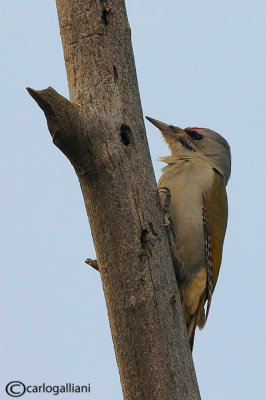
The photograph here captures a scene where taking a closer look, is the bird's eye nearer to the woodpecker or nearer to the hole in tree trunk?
the woodpecker

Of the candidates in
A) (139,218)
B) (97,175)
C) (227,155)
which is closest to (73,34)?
(97,175)

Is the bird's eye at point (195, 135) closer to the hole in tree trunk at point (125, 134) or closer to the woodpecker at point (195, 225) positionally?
the woodpecker at point (195, 225)

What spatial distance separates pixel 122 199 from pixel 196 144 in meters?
2.88

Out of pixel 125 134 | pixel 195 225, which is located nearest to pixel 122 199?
pixel 125 134

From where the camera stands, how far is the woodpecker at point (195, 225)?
5.54 metres

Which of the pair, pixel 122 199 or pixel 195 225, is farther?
pixel 195 225

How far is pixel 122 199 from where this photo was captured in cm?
398

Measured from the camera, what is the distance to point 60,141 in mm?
3770

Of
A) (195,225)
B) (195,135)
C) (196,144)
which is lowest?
(195,225)

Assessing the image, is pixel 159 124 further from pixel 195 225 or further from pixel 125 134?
pixel 125 134

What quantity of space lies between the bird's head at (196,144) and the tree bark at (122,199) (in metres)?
2.33

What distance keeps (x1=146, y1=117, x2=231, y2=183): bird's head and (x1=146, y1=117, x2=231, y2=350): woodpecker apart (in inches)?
9.0

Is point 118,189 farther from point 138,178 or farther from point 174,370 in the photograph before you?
point 174,370

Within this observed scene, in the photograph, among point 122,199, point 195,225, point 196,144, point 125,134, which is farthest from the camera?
point 196,144
